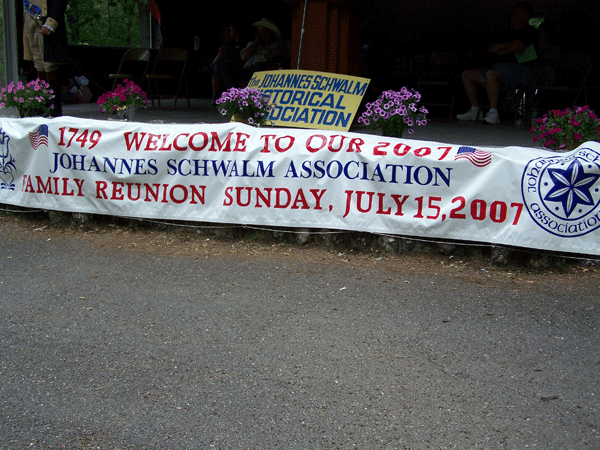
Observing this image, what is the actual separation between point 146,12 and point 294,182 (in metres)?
11.6

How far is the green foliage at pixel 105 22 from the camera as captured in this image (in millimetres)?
14297

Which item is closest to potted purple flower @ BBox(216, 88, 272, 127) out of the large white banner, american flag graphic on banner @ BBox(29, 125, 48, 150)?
the large white banner

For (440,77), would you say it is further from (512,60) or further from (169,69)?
(169,69)

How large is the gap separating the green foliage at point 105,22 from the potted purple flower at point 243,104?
8929 mm

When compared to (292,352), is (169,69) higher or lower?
higher

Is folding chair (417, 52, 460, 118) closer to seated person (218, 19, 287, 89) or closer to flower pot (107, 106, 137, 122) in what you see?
seated person (218, 19, 287, 89)

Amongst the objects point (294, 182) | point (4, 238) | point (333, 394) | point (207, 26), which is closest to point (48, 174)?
point (4, 238)

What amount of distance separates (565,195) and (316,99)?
374 centimetres

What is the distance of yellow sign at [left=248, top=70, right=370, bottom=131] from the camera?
7684 millimetres

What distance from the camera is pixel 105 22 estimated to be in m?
14.9

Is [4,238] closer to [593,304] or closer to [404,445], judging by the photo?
[404,445]

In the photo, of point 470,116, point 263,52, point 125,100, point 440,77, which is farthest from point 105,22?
point 470,116

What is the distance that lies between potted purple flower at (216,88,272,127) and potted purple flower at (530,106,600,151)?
295 centimetres

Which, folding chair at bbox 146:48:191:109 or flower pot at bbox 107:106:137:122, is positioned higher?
folding chair at bbox 146:48:191:109
